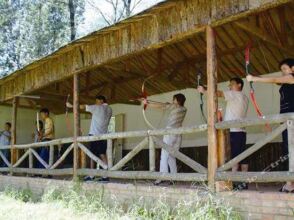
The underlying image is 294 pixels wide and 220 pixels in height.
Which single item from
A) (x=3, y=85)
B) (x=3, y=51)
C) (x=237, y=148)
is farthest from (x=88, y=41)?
(x=3, y=51)

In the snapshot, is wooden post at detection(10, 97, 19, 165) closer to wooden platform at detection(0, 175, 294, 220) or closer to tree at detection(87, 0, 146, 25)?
wooden platform at detection(0, 175, 294, 220)

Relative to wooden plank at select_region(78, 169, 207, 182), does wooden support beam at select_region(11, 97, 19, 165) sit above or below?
above

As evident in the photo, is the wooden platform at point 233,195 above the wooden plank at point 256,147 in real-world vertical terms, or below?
below

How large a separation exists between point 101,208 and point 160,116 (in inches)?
217

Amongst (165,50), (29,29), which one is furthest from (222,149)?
(29,29)

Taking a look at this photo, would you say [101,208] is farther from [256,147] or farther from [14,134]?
[14,134]

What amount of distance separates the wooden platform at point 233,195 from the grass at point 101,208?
105 millimetres

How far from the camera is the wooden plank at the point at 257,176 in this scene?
5.55m

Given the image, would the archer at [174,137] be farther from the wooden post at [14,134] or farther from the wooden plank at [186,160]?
the wooden post at [14,134]

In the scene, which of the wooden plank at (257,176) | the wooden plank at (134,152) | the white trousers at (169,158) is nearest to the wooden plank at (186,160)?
the wooden plank at (134,152)

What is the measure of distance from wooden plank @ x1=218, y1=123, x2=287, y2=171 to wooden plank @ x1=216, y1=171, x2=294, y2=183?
12 cm

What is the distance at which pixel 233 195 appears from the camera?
20.3ft

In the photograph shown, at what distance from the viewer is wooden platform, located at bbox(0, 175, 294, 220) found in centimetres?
557

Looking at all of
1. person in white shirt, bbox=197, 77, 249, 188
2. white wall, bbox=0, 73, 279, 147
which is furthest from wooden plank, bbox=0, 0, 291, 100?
white wall, bbox=0, 73, 279, 147
